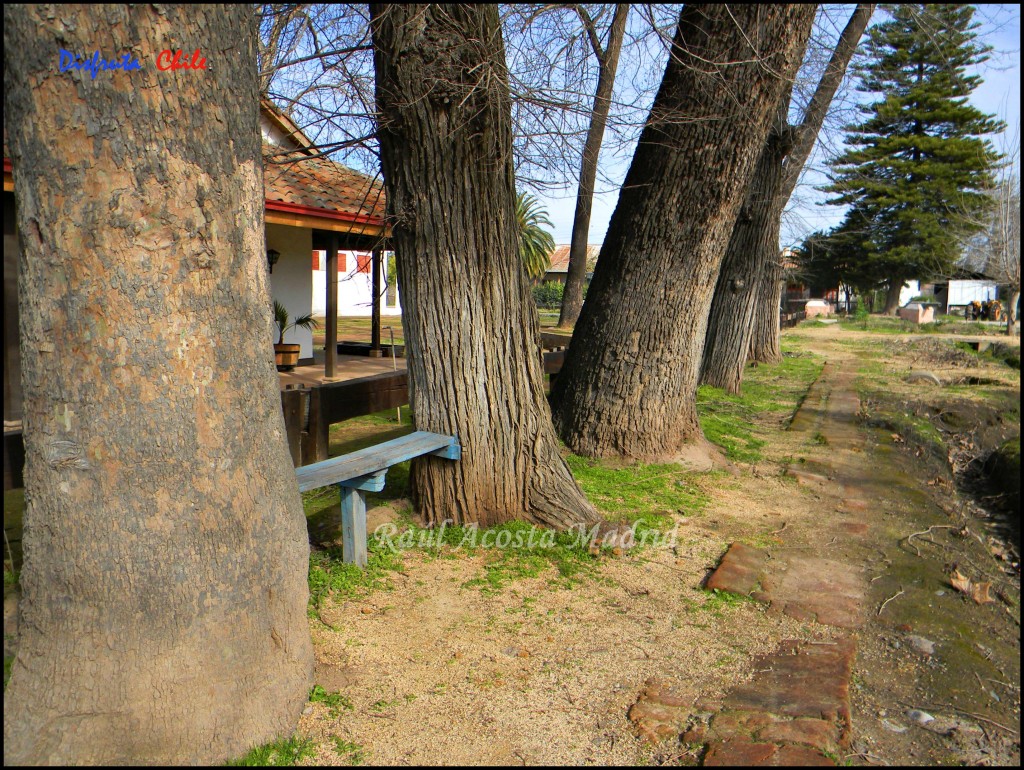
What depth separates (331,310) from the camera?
1276 cm

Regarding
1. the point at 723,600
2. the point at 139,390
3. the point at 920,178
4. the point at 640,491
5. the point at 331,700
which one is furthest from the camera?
the point at 920,178

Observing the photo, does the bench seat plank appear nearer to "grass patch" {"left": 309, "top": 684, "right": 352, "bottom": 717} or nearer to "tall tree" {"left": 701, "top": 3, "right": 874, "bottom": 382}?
"grass patch" {"left": 309, "top": 684, "right": 352, "bottom": 717}

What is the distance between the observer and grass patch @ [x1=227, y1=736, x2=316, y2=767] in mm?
2529

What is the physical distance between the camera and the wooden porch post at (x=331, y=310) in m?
12.2

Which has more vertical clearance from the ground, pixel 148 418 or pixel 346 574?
pixel 148 418

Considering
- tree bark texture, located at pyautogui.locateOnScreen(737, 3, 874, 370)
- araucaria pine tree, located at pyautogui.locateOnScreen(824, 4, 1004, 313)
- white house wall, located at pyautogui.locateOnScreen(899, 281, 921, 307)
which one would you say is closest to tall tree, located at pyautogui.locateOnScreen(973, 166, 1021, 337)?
araucaria pine tree, located at pyautogui.locateOnScreen(824, 4, 1004, 313)

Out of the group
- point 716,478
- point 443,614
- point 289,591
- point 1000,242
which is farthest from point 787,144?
point 1000,242

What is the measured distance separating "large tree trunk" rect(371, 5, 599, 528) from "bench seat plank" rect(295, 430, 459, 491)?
0.13m

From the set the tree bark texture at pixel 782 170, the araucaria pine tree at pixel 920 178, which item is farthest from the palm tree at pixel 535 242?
the tree bark texture at pixel 782 170

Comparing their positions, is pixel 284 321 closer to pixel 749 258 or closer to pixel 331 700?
pixel 749 258

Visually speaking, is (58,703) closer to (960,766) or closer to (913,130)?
(960,766)

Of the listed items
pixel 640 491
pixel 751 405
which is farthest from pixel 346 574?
pixel 751 405

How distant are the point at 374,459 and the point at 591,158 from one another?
294 centimetres

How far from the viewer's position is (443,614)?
3.73 metres
